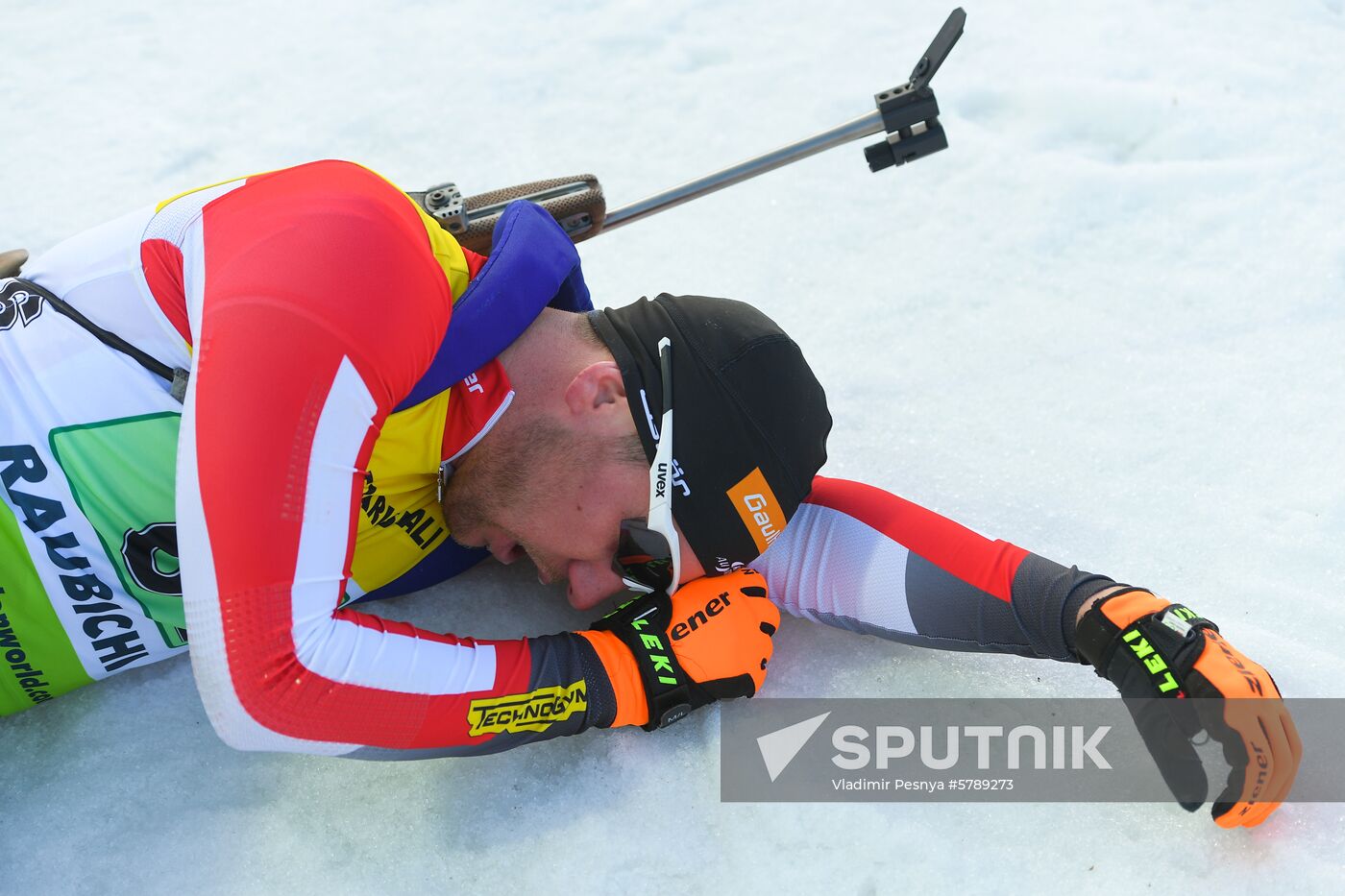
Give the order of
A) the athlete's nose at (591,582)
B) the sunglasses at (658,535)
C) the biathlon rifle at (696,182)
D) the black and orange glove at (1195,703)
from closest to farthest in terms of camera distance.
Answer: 1. the black and orange glove at (1195,703)
2. the sunglasses at (658,535)
3. the athlete's nose at (591,582)
4. the biathlon rifle at (696,182)

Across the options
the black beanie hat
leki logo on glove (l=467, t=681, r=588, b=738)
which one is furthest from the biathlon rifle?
leki logo on glove (l=467, t=681, r=588, b=738)

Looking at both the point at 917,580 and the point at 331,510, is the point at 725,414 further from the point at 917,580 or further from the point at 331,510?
the point at 331,510

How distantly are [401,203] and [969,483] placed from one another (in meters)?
1.05

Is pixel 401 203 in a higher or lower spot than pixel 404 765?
higher

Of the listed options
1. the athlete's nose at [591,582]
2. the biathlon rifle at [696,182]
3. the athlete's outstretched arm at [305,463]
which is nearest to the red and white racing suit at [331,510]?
the athlete's outstretched arm at [305,463]

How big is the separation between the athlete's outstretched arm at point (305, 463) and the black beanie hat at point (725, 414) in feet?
0.92

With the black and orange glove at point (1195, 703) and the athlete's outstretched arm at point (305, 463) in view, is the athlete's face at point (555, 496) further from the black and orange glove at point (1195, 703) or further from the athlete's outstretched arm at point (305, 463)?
the black and orange glove at point (1195, 703)

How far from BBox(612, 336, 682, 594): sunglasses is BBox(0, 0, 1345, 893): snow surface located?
0.17m

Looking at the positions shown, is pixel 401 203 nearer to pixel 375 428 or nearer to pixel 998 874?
pixel 375 428

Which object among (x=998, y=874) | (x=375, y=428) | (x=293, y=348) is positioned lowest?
(x=998, y=874)

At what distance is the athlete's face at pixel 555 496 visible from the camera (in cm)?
150

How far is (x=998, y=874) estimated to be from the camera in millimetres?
1381

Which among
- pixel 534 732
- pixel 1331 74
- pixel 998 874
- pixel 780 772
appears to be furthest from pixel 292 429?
pixel 1331 74

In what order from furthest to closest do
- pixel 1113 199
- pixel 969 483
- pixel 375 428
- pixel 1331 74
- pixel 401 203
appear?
pixel 1331 74
pixel 1113 199
pixel 969 483
pixel 401 203
pixel 375 428
